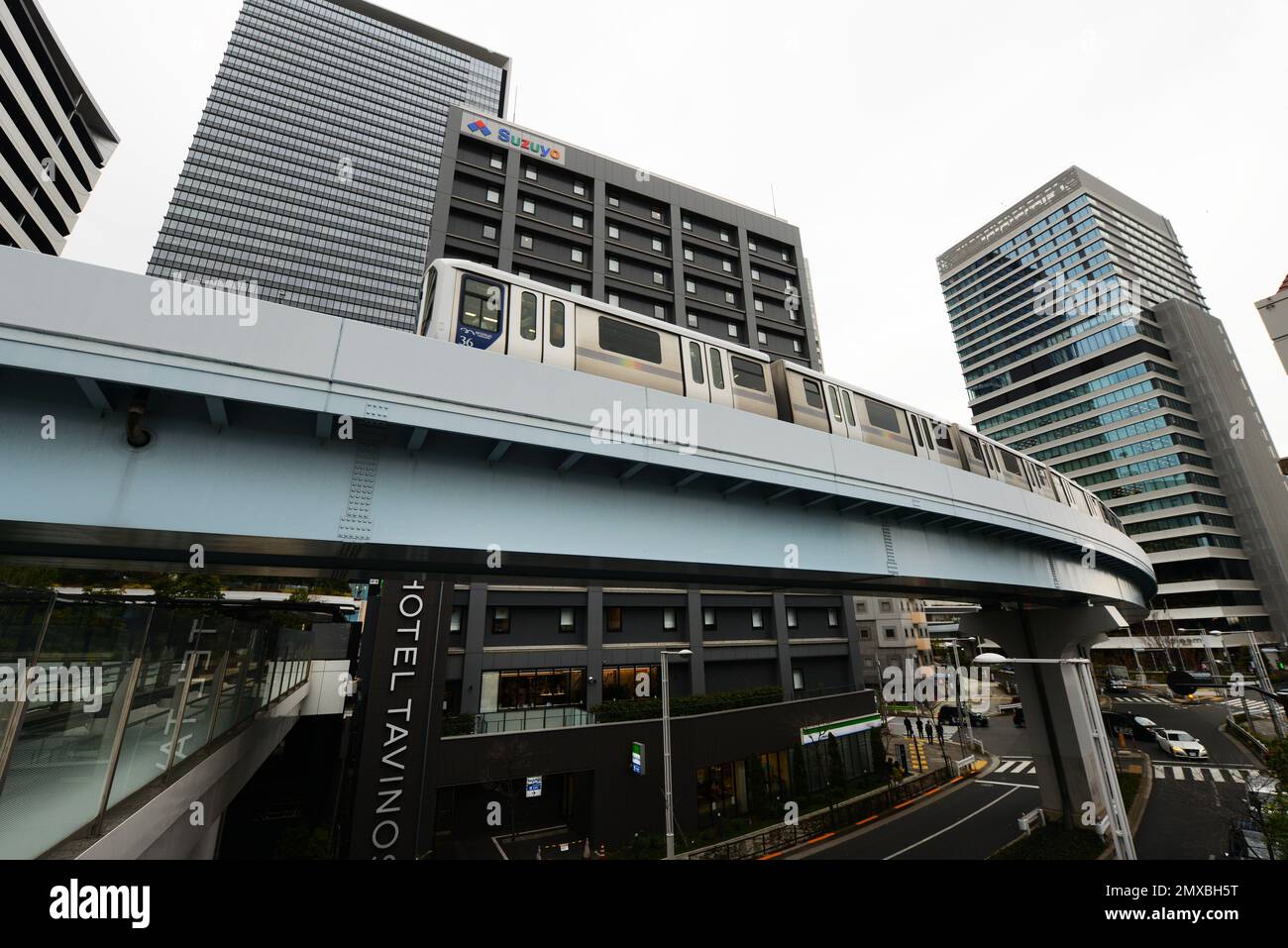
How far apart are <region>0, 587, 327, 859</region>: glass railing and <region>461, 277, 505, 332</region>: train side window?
5658mm

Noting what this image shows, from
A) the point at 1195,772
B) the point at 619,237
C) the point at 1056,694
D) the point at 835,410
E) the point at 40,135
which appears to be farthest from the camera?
the point at 40,135

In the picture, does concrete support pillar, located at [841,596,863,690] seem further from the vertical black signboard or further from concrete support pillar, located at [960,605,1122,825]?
the vertical black signboard

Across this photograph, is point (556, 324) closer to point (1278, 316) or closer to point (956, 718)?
point (1278, 316)

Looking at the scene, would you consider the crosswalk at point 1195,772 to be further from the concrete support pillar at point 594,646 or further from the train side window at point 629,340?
the train side window at point 629,340

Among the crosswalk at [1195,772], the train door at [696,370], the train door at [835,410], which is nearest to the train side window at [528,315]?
the train door at [696,370]

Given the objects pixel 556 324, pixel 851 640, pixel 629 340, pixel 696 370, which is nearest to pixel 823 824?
pixel 851 640

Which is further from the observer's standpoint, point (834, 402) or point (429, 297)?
point (834, 402)

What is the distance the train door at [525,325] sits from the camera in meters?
8.60

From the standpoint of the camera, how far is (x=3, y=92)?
44.3 meters

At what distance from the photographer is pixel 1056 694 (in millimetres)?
18719

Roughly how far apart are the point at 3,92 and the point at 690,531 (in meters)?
72.4

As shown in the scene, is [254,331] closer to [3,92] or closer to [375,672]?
[375,672]

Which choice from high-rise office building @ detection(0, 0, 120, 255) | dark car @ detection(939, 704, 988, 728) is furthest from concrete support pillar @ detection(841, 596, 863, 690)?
high-rise office building @ detection(0, 0, 120, 255)

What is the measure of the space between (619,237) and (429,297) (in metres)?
32.9
